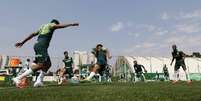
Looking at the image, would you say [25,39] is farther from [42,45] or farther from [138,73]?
[138,73]

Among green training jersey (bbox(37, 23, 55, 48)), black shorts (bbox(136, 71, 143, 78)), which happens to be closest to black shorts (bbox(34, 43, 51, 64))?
green training jersey (bbox(37, 23, 55, 48))

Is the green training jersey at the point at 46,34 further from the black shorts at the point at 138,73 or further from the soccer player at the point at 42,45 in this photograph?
the black shorts at the point at 138,73

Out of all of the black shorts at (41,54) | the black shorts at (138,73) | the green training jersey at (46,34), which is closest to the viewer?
the black shorts at (41,54)

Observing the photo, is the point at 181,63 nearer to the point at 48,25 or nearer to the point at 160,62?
the point at 48,25

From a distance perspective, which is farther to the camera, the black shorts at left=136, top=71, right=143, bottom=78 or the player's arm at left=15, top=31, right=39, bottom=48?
the black shorts at left=136, top=71, right=143, bottom=78

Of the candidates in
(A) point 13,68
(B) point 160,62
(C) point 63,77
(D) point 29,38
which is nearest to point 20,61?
(A) point 13,68

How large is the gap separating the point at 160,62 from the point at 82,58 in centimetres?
3570

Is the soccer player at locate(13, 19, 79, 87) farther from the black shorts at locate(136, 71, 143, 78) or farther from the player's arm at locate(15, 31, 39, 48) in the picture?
the black shorts at locate(136, 71, 143, 78)

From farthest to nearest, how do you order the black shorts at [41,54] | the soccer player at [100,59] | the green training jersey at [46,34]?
the soccer player at [100,59] → the green training jersey at [46,34] → the black shorts at [41,54]

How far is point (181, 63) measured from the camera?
914 inches

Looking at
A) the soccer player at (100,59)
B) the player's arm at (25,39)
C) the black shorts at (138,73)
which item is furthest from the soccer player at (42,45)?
the black shorts at (138,73)

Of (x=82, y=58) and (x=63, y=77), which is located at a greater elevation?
(x=82, y=58)

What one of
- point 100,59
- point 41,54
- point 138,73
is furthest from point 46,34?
point 138,73

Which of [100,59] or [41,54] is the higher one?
[100,59]
